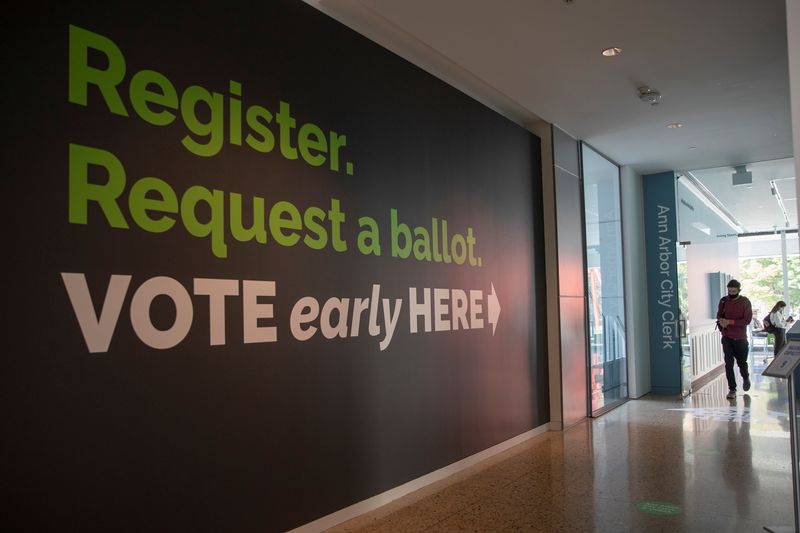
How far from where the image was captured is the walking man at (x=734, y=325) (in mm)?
8734

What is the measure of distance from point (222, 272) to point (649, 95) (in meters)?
4.68

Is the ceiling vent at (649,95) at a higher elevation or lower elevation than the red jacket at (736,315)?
higher

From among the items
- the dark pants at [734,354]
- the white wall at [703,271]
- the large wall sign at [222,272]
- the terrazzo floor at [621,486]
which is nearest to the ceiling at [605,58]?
the large wall sign at [222,272]

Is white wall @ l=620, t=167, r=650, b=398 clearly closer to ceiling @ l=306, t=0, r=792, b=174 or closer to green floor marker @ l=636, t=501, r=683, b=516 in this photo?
ceiling @ l=306, t=0, r=792, b=174

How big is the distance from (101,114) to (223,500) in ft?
6.46

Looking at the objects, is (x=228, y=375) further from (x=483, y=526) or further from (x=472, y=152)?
(x=472, y=152)

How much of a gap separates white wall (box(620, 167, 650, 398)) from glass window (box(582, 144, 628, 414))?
118 mm

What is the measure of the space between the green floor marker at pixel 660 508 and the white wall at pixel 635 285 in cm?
522

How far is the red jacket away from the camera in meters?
8.71

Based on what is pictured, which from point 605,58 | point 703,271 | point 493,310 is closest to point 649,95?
point 605,58

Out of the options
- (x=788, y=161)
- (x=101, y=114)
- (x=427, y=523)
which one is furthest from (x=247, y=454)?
(x=788, y=161)

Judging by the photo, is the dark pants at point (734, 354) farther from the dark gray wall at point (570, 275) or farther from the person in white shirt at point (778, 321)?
the dark gray wall at point (570, 275)

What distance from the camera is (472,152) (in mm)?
5703

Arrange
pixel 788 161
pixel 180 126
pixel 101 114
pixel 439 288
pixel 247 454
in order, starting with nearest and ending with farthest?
1. pixel 101 114
2. pixel 180 126
3. pixel 247 454
4. pixel 439 288
5. pixel 788 161
